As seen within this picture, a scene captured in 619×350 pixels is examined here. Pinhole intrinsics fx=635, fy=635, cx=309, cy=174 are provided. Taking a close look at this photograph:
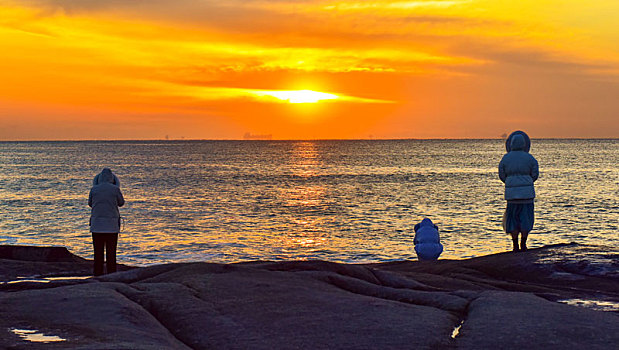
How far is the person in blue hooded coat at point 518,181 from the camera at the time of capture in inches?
535

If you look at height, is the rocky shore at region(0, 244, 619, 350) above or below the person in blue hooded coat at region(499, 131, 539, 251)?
below

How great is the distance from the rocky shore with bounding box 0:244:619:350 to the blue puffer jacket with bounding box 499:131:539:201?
4.00 m

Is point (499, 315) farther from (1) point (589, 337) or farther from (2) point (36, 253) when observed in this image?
(2) point (36, 253)

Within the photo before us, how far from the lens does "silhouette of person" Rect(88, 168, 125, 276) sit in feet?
41.7

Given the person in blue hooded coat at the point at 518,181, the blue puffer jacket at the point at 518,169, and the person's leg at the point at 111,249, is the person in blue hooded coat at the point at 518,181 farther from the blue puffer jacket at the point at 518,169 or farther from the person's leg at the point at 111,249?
the person's leg at the point at 111,249

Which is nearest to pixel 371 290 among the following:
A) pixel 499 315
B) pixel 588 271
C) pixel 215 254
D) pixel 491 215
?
pixel 499 315

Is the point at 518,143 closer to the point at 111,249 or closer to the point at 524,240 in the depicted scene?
the point at 524,240

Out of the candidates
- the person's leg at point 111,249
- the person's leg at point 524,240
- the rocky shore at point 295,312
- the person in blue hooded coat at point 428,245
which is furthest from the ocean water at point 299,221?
the person's leg at point 111,249

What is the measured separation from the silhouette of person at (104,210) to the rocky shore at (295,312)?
352 cm

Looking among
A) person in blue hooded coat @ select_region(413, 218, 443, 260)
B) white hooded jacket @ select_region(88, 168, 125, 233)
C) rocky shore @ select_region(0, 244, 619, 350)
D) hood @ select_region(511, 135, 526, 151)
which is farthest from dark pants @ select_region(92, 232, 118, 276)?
hood @ select_region(511, 135, 526, 151)

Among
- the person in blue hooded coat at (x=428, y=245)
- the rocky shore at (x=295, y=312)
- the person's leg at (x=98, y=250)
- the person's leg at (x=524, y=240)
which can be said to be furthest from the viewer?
the person in blue hooded coat at (x=428, y=245)

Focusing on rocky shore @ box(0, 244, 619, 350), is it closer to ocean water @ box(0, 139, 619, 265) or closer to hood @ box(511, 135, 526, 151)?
hood @ box(511, 135, 526, 151)

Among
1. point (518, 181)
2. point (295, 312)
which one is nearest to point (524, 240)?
point (518, 181)

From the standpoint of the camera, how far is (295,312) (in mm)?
6773
